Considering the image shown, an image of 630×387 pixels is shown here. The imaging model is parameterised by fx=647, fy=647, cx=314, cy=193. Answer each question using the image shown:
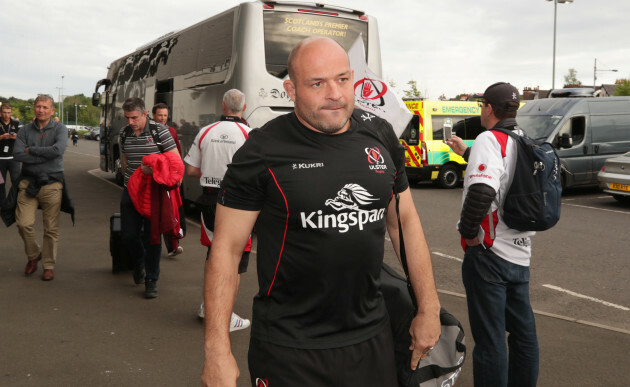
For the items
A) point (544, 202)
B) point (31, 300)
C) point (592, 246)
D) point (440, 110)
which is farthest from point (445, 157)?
point (544, 202)

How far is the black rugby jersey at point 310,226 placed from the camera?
2061 mm

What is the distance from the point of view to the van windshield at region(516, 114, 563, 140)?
15109 mm

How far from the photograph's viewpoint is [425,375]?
2.26m

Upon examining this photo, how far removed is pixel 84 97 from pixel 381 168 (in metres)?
178

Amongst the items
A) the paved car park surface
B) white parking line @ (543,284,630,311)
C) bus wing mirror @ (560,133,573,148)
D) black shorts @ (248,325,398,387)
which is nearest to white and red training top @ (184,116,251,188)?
the paved car park surface

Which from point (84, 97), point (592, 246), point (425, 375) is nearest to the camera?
point (425, 375)

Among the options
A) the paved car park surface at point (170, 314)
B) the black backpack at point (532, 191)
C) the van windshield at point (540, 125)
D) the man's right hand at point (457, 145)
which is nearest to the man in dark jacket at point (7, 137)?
the paved car park surface at point (170, 314)

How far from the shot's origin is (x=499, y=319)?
127 inches

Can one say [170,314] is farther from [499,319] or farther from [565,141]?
[565,141]

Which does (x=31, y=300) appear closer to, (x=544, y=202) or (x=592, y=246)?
(x=544, y=202)

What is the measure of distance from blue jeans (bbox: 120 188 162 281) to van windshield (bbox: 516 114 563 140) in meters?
11.1

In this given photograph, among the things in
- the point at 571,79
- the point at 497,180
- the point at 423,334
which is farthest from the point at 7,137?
the point at 571,79

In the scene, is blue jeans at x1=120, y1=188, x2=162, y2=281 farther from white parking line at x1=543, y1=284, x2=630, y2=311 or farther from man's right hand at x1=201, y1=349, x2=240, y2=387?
man's right hand at x1=201, y1=349, x2=240, y2=387

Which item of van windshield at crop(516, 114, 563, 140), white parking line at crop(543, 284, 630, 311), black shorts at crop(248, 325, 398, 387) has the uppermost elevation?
van windshield at crop(516, 114, 563, 140)
